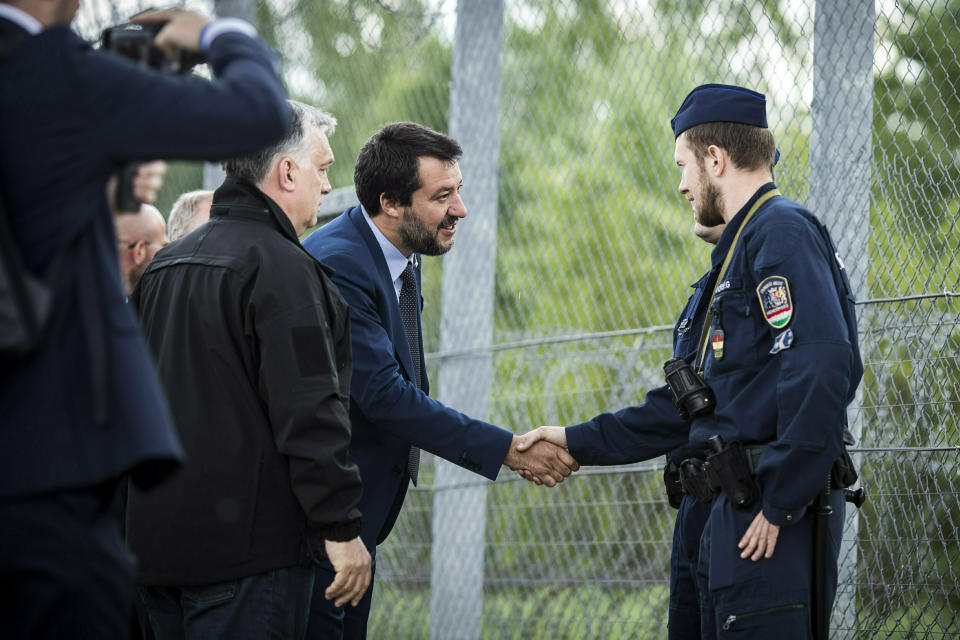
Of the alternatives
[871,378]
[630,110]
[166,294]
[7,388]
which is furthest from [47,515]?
[630,110]

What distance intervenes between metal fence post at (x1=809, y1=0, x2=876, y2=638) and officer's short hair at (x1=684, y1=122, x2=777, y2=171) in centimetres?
69

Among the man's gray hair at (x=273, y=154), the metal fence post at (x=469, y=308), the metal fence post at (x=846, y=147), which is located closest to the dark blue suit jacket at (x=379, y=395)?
the man's gray hair at (x=273, y=154)

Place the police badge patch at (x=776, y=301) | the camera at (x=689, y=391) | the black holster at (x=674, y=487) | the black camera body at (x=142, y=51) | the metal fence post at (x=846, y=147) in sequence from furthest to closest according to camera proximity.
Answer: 1. the metal fence post at (x=846, y=147)
2. the black holster at (x=674, y=487)
3. the camera at (x=689, y=391)
4. the police badge patch at (x=776, y=301)
5. the black camera body at (x=142, y=51)

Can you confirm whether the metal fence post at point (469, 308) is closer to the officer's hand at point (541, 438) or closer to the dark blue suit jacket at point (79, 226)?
the officer's hand at point (541, 438)

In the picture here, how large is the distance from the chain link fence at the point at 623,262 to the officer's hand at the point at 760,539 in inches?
44.2

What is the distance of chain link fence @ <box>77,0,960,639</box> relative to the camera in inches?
146

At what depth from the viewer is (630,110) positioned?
4.95m

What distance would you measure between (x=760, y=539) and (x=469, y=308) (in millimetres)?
2701

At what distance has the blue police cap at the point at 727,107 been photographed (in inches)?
129

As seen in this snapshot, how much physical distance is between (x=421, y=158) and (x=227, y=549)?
1848 millimetres

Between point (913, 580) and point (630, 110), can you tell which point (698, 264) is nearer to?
point (630, 110)

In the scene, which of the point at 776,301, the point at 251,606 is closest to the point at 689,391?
the point at 776,301

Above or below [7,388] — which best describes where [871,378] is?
above

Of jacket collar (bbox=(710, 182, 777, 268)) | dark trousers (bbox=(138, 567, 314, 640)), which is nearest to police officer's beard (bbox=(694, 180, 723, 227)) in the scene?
jacket collar (bbox=(710, 182, 777, 268))
